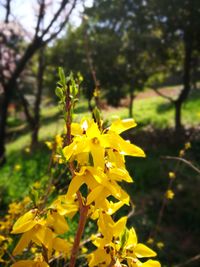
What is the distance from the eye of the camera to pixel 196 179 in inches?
258

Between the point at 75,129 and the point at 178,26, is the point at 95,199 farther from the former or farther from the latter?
the point at 178,26

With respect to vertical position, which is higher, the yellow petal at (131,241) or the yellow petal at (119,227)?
the yellow petal at (119,227)

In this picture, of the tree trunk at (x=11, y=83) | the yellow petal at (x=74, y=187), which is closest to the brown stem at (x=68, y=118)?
the yellow petal at (x=74, y=187)

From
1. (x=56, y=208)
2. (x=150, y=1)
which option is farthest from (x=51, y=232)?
(x=150, y=1)

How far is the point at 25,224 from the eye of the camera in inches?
38.9

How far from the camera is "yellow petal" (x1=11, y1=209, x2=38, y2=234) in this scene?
97cm

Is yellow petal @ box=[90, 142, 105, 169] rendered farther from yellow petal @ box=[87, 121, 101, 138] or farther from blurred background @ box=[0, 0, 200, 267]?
blurred background @ box=[0, 0, 200, 267]

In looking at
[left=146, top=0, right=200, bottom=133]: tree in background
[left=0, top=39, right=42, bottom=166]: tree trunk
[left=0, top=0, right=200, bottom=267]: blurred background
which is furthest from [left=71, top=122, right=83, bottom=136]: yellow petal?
[left=146, top=0, right=200, bottom=133]: tree in background

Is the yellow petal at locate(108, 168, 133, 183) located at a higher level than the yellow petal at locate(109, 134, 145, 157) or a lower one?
lower

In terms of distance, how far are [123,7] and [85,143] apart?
8.47 m

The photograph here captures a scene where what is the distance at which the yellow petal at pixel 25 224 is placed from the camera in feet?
3.20

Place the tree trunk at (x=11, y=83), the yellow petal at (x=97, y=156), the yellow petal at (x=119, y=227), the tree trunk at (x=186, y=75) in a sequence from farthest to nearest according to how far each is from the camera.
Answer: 1. the tree trunk at (x=186, y=75)
2. the tree trunk at (x=11, y=83)
3. the yellow petal at (x=119, y=227)
4. the yellow petal at (x=97, y=156)

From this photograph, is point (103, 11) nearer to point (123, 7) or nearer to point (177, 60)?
point (123, 7)

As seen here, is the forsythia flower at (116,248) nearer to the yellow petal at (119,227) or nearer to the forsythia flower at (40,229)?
the yellow petal at (119,227)
